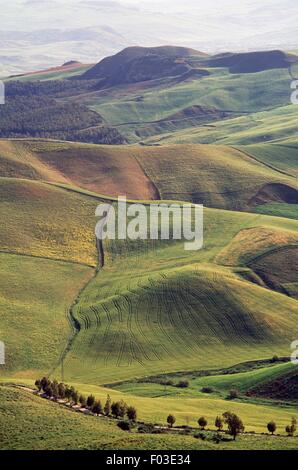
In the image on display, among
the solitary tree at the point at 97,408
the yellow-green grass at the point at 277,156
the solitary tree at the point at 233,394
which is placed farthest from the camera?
the yellow-green grass at the point at 277,156

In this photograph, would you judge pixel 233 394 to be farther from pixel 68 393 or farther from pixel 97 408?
pixel 97 408

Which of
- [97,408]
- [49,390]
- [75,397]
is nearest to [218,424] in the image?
[97,408]

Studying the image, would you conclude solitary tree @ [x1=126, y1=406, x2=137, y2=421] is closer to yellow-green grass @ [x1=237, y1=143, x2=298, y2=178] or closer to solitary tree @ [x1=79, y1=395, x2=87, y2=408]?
solitary tree @ [x1=79, y1=395, x2=87, y2=408]

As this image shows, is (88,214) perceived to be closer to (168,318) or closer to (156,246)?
(156,246)

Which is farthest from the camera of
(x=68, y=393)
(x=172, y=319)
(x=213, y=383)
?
(x=172, y=319)

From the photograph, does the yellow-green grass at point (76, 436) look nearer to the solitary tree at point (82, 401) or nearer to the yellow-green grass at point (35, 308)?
the solitary tree at point (82, 401)

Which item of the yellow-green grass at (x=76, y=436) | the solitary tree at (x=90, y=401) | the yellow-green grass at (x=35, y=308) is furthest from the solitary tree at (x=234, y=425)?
the yellow-green grass at (x=35, y=308)
